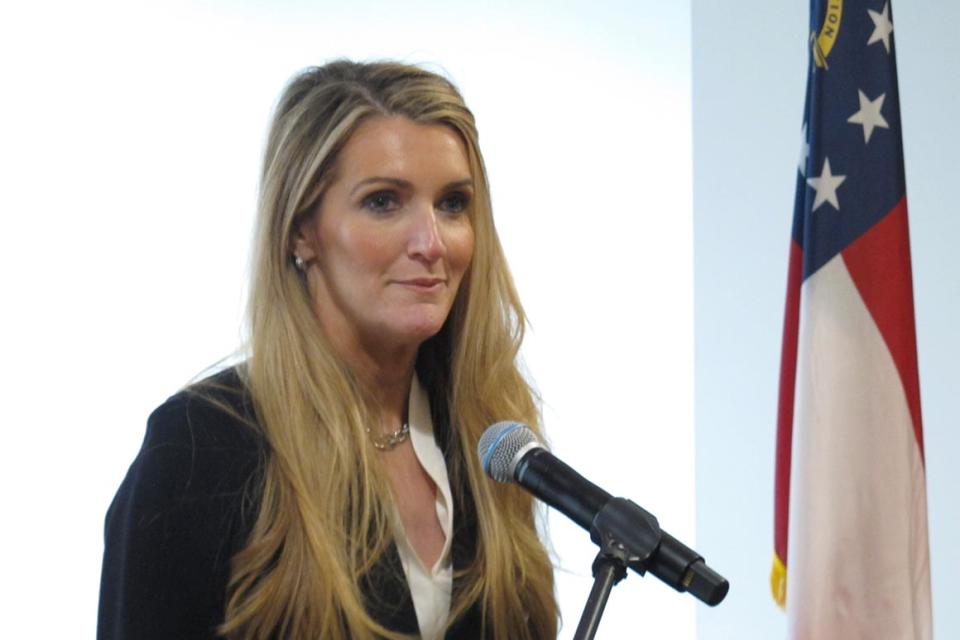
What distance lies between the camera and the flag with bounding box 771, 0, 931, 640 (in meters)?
2.26

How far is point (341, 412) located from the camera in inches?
85.9

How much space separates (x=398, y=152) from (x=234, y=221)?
143 centimetres

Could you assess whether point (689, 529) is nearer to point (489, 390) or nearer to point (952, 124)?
point (952, 124)

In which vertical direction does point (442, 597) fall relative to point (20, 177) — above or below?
below

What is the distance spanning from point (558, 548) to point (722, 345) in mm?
664

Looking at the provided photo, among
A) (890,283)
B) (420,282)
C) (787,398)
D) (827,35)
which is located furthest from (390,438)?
(827,35)

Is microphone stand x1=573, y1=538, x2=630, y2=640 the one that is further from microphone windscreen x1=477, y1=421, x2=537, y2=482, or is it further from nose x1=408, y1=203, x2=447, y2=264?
nose x1=408, y1=203, x2=447, y2=264

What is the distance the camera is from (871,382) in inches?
89.8

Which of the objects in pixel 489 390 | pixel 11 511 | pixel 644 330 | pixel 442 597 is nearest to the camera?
pixel 442 597

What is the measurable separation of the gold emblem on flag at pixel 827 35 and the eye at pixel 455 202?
0.63 metres

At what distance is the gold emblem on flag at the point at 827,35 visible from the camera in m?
2.35

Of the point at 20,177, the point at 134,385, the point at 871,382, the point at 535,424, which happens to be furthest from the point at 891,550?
the point at 20,177

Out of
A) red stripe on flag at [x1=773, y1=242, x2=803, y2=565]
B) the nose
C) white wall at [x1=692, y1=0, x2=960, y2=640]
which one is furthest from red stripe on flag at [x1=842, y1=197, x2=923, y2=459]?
white wall at [x1=692, y1=0, x2=960, y2=640]

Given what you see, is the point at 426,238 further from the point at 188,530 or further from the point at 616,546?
the point at 616,546
